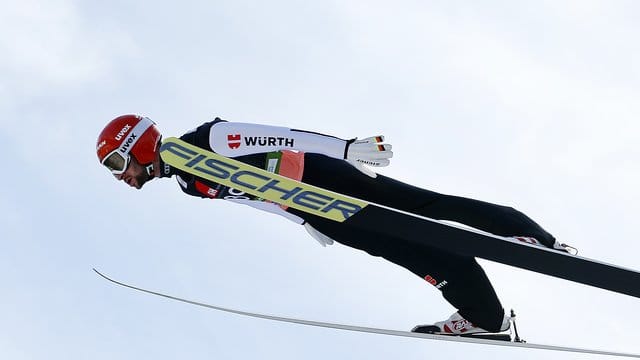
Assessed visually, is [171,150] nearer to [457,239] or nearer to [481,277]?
[457,239]

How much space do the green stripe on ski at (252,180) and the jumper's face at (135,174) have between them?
1.93 ft

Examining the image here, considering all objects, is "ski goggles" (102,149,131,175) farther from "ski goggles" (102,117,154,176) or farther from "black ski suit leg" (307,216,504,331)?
"black ski suit leg" (307,216,504,331)

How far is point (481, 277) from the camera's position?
687 cm

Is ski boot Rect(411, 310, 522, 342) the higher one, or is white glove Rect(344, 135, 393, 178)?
white glove Rect(344, 135, 393, 178)

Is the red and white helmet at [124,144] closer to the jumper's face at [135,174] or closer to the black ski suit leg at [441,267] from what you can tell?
the jumper's face at [135,174]

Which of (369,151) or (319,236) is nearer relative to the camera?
(369,151)

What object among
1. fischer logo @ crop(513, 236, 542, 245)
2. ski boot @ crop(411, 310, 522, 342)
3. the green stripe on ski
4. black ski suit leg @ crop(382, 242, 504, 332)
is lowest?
ski boot @ crop(411, 310, 522, 342)

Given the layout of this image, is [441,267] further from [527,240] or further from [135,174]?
[135,174]

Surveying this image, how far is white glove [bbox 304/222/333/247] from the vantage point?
6.98 meters

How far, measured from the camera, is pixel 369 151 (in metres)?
6.26

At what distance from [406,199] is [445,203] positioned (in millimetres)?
286

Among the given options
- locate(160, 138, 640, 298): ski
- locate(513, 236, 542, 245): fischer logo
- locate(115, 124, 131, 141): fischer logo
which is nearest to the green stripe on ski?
locate(160, 138, 640, 298): ski

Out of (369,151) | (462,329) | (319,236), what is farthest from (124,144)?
(462,329)

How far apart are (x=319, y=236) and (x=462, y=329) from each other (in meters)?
1.33
